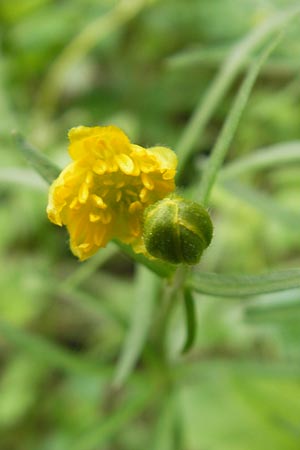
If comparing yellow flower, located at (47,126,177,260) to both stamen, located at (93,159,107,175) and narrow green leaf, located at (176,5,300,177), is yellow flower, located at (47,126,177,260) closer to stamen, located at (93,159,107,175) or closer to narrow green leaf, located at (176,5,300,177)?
stamen, located at (93,159,107,175)

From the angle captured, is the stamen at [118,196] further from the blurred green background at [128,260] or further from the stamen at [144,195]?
the blurred green background at [128,260]

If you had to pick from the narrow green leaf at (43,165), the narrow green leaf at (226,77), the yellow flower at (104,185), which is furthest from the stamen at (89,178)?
Answer: the narrow green leaf at (226,77)

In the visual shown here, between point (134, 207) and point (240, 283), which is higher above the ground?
point (134, 207)

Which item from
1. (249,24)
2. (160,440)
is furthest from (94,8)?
(160,440)

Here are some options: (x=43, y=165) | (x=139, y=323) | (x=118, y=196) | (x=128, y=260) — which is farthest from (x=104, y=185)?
(x=128, y=260)

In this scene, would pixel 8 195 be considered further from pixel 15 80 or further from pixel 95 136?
pixel 95 136

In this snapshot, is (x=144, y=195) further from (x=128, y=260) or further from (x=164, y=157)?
(x=128, y=260)

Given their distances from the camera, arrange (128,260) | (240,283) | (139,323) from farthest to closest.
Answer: (128,260) → (139,323) → (240,283)
